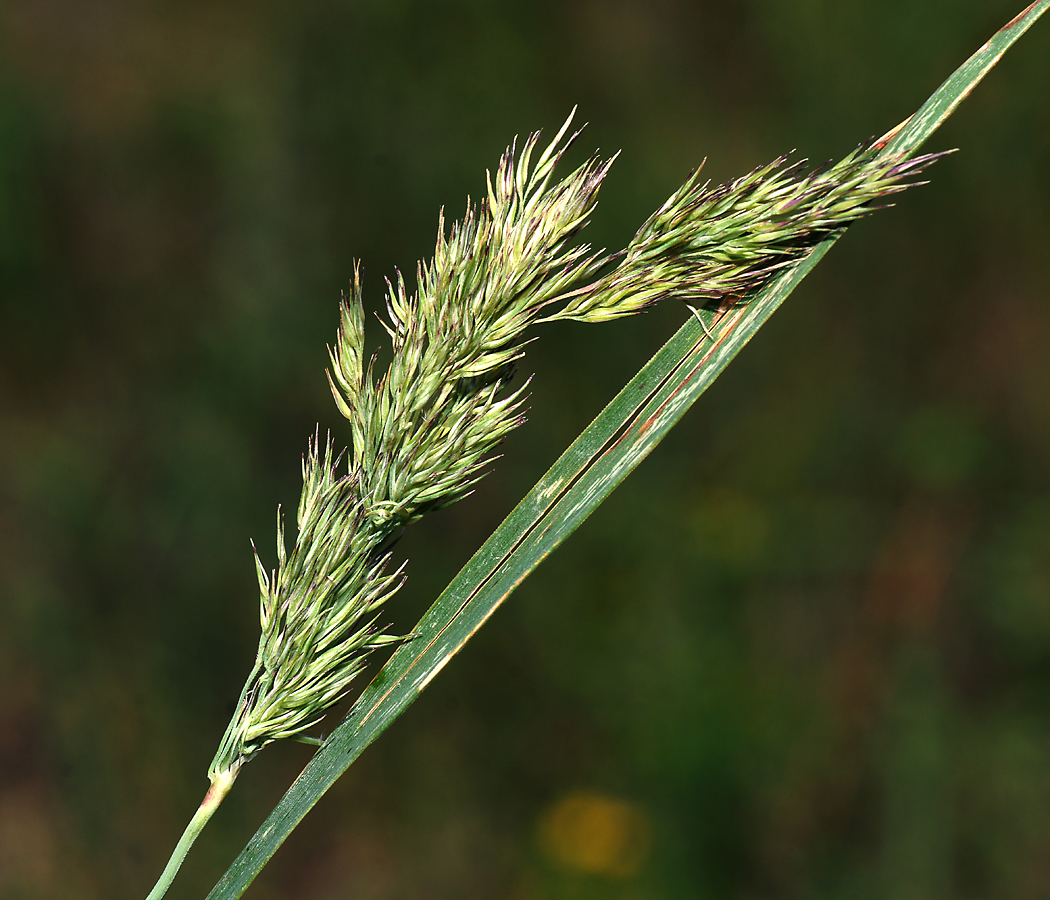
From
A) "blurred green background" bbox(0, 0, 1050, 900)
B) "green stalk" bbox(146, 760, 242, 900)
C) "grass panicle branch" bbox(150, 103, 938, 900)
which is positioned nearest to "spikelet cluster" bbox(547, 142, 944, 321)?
"grass panicle branch" bbox(150, 103, 938, 900)

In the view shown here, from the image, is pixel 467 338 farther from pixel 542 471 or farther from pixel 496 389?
pixel 542 471

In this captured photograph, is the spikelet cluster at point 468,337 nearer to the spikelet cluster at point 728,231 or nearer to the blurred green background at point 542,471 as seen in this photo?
the spikelet cluster at point 728,231

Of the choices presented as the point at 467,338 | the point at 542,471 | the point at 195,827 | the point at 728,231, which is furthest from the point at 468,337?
the point at 542,471

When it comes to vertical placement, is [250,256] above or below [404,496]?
above

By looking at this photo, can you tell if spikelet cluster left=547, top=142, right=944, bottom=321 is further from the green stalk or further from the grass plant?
the green stalk

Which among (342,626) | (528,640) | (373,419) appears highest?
(373,419)

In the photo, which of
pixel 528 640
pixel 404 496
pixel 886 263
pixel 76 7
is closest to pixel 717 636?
pixel 528 640

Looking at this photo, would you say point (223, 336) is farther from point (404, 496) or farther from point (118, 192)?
point (404, 496)

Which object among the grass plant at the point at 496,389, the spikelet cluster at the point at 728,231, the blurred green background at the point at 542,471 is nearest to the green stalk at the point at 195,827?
the grass plant at the point at 496,389
